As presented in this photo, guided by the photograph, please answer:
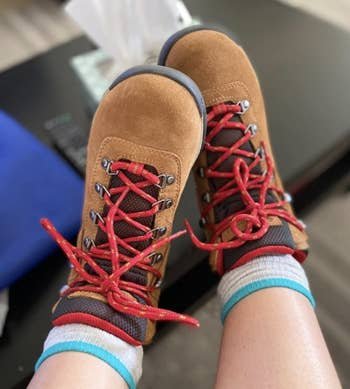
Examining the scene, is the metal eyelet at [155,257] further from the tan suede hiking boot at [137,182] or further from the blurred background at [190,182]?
the blurred background at [190,182]

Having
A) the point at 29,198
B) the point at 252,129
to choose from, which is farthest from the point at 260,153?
the point at 29,198

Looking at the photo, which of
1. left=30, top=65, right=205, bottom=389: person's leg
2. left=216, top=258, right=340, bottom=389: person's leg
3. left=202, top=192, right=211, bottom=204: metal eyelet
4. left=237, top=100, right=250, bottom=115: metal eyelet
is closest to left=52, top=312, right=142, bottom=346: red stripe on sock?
left=30, top=65, right=205, bottom=389: person's leg

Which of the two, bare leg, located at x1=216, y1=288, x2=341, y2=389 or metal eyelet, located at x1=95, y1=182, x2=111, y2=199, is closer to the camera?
bare leg, located at x1=216, y1=288, x2=341, y2=389

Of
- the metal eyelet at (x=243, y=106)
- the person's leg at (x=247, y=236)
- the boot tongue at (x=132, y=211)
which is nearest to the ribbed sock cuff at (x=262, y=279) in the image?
the person's leg at (x=247, y=236)

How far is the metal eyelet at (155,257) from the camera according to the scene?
1.91 ft

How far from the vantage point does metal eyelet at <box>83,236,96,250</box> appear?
59 centimetres

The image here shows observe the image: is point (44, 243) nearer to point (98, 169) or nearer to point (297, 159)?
point (98, 169)

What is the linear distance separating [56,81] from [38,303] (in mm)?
481

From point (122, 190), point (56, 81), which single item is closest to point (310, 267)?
point (122, 190)

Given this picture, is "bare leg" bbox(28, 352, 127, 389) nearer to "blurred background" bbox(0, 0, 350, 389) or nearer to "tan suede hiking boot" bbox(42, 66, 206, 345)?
"tan suede hiking boot" bbox(42, 66, 206, 345)

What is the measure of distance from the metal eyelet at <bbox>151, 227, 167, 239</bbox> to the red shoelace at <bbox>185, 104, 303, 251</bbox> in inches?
1.4

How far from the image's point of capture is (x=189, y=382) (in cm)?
77

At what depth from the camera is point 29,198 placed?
29.7 inches

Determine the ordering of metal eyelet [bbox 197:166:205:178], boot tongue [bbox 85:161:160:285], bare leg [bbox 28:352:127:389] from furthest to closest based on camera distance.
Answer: metal eyelet [bbox 197:166:205:178], boot tongue [bbox 85:161:160:285], bare leg [bbox 28:352:127:389]
